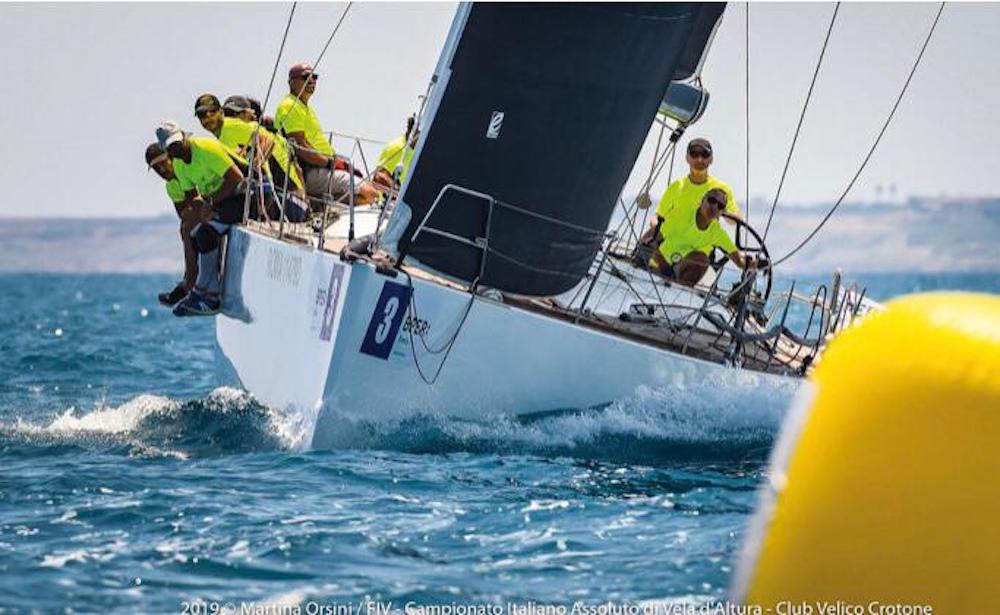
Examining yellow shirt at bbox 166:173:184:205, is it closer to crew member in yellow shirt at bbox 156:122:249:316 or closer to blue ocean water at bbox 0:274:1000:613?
crew member in yellow shirt at bbox 156:122:249:316

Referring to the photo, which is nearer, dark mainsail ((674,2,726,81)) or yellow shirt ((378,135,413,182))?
dark mainsail ((674,2,726,81))

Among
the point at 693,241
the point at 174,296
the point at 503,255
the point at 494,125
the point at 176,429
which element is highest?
the point at 494,125

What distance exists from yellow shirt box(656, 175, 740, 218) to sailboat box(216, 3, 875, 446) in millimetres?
1120

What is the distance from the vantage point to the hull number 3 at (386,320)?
814cm

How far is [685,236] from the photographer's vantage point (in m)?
10.1

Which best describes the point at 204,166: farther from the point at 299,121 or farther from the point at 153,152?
the point at 299,121

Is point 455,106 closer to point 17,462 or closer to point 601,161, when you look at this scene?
point 601,161

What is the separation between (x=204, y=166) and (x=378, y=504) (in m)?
3.86

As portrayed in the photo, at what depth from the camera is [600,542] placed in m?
6.20

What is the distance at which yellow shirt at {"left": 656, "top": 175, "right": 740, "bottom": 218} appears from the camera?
10117mm

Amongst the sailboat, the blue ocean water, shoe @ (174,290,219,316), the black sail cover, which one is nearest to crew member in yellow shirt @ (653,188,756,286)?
the sailboat

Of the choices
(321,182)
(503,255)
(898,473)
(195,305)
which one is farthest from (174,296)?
(898,473)

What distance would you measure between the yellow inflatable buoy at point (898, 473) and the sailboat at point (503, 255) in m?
4.24

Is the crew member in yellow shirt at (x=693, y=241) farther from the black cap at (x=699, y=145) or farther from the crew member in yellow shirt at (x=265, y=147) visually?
the crew member in yellow shirt at (x=265, y=147)
